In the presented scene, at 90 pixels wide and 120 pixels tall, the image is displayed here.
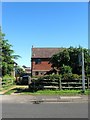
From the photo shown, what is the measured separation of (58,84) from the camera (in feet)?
83.7

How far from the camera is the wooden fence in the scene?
25250 millimetres

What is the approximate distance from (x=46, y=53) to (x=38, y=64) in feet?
10.4

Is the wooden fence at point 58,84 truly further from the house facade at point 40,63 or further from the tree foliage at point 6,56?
the house facade at point 40,63

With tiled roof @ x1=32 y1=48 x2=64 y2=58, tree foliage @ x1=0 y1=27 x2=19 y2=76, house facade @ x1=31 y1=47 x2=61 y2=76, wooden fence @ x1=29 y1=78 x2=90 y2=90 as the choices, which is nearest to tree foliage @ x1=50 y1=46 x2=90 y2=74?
tree foliage @ x1=0 y1=27 x2=19 y2=76

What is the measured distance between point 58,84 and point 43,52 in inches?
1739

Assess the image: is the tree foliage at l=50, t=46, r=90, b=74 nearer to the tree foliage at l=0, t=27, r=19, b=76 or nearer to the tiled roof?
the tree foliage at l=0, t=27, r=19, b=76

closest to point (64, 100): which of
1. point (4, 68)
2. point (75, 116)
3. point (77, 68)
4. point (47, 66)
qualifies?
point (75, 116)

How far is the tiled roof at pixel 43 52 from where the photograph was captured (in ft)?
224

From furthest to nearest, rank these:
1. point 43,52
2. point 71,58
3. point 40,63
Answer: point 43,52
point 40,63
point 71,58

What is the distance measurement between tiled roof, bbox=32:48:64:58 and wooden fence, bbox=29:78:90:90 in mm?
41993

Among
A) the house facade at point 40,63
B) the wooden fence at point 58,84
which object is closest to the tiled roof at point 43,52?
the house facade at point 40,63

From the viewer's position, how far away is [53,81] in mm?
25797

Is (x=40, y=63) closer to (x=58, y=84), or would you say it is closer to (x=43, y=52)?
(x=43, y=52)

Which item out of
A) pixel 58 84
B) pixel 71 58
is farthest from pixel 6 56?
pixel 58 84
